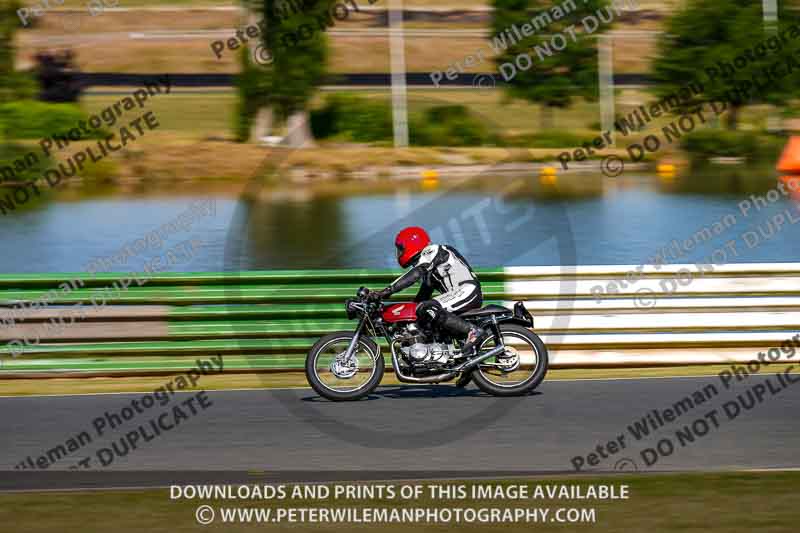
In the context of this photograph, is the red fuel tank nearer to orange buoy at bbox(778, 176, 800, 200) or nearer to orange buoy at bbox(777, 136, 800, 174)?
orange buoy at bbox(778, 176, 800, 200)

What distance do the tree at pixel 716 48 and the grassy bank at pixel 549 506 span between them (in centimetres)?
3743

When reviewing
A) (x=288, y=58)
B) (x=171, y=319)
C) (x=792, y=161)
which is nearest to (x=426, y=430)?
(x=171, y=319)

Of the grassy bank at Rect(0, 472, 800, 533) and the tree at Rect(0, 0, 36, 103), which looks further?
the tree at Rect(0, 0, 36, 103)

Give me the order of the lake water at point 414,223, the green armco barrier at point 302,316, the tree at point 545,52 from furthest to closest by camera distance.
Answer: the tree at point 545,52, the lake water at point 414,223, the green armco barrier at point 302,316

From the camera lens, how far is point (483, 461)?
7.77 metres

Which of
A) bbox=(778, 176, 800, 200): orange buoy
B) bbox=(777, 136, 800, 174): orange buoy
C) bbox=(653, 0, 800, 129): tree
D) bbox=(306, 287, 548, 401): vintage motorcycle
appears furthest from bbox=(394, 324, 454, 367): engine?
bbox=(653, 0, 800, 129): tree

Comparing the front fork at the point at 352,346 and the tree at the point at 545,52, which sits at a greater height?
the tree at the point at 545,52

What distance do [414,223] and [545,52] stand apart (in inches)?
753

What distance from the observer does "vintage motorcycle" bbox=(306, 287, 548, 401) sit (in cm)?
984

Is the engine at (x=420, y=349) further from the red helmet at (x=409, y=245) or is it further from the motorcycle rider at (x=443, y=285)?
the red helmet at (x=409, y=245)

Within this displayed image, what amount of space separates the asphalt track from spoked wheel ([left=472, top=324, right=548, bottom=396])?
0.38 feet

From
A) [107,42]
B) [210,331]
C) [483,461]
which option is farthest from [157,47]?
[483,461]

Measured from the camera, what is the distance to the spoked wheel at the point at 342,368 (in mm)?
9812

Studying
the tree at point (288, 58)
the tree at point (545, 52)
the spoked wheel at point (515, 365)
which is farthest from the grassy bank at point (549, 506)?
the tree at point (545, 52)
